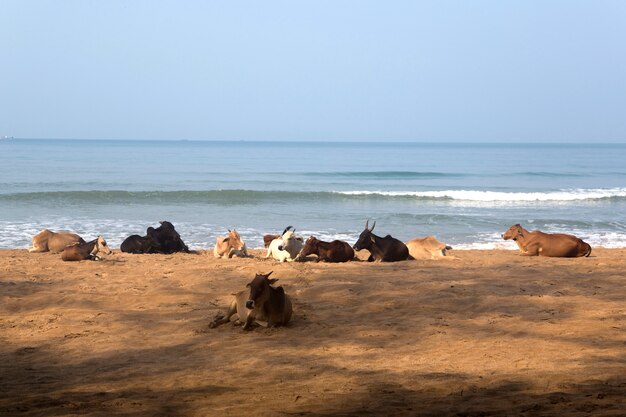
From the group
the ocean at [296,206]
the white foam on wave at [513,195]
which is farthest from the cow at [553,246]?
the white foam on wave at [513,195]

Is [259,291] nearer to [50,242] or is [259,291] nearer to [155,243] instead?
[155,243]

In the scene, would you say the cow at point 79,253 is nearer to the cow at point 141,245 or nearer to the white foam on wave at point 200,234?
the cow at point 141,245

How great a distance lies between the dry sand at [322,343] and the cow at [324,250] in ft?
3.08

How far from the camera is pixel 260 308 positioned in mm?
8328

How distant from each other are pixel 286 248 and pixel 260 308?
205 inches

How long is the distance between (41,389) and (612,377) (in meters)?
4.53

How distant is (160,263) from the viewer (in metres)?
13.2

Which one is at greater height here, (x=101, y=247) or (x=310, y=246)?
(x=310, y=246)

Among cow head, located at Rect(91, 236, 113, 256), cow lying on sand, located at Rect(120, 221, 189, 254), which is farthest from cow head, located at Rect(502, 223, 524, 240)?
cow head, located at Rect(91, 236, 113, 256)

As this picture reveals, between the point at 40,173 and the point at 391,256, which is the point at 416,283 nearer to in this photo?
the point at 391,256

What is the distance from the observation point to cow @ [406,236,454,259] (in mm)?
14402

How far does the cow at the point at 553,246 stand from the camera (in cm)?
1431

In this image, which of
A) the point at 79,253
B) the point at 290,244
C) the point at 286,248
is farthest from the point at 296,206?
the point at 79,253

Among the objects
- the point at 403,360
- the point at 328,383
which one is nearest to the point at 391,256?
the point at 403,360
